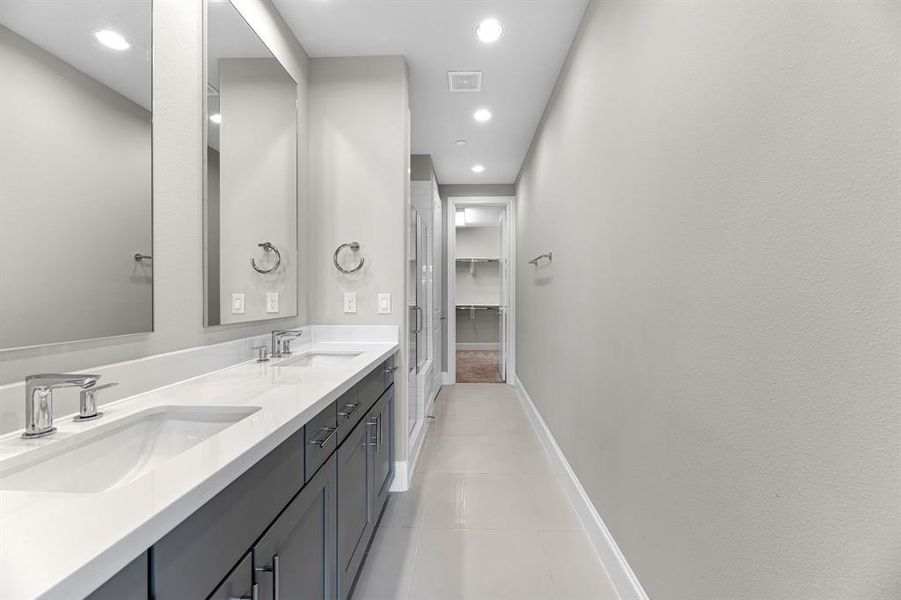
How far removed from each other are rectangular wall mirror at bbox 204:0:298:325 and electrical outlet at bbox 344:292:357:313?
293mm

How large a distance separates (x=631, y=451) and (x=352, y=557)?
3.52ft

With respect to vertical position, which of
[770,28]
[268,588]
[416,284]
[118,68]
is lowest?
[268,588]

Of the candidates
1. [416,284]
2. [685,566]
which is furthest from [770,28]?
[416,284]

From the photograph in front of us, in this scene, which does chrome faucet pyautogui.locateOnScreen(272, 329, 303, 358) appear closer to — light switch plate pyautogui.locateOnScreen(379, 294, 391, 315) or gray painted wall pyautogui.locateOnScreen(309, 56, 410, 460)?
gray painted wall pyautogui.locateOnScreen(309, 56, 410, 460)

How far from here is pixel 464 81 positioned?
270 cm

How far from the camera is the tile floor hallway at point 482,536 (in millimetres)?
1615

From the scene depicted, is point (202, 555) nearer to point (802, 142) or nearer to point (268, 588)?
point (268, 588)

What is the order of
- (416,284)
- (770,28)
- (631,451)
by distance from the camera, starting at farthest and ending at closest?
(416,284)
(631,451)
(770,28)

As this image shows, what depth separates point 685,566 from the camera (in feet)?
3.56

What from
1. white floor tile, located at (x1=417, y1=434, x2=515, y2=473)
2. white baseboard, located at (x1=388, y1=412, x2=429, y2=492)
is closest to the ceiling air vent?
white baseboard, located at (x1=388, y1=412, x2=429, y2=492)

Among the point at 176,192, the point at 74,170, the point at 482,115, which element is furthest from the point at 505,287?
the point at 74,170

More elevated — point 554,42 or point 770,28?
point 554,42

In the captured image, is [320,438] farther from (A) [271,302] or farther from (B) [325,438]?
(A) [271,302]

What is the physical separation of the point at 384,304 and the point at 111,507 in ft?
6.27
